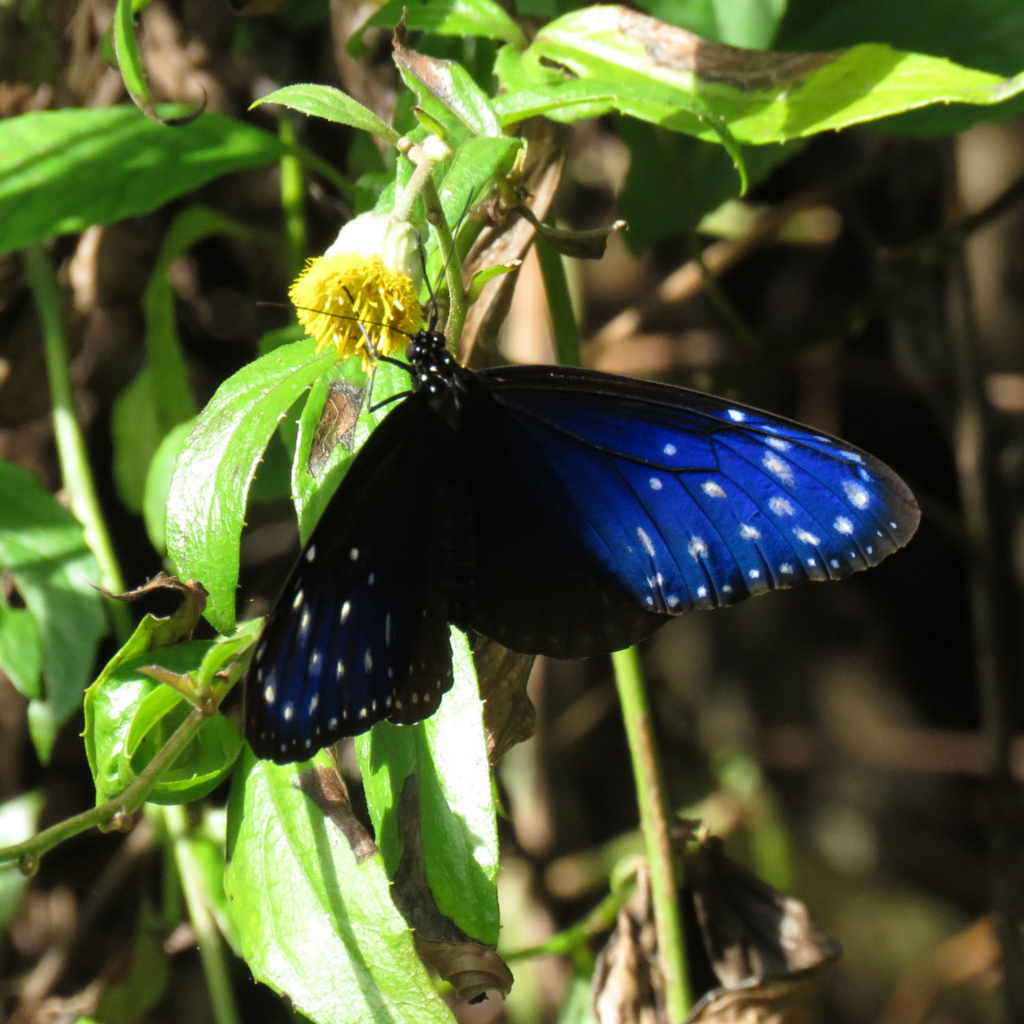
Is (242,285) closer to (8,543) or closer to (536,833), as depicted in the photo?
(8,543)

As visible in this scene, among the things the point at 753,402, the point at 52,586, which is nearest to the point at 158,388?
the point at 52,586

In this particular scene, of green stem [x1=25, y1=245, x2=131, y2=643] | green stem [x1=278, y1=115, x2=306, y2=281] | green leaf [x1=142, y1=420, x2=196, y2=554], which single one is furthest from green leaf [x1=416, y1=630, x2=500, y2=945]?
green stem [x1=278, y1=115, x2=306, y2=281]

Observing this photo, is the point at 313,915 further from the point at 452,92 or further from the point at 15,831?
the point at 15,831

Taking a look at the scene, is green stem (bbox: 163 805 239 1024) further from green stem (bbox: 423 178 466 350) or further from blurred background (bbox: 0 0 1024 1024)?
green stem (bbox: 423 178 466 350)

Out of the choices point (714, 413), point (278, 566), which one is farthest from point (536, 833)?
point (714, 413)

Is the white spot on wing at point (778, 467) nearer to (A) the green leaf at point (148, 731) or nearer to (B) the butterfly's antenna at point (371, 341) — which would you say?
(B) the butterfly's antenna at point (371, 341)

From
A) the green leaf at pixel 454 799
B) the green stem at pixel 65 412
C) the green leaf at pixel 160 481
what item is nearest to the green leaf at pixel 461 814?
the green leaf at pixel 454 799

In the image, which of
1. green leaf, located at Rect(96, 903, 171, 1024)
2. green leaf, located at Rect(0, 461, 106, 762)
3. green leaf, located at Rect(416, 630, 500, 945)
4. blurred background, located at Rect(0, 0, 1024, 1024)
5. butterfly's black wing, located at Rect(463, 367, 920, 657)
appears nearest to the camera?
green leaf, located at Rect(416, 630, 500, 945)
